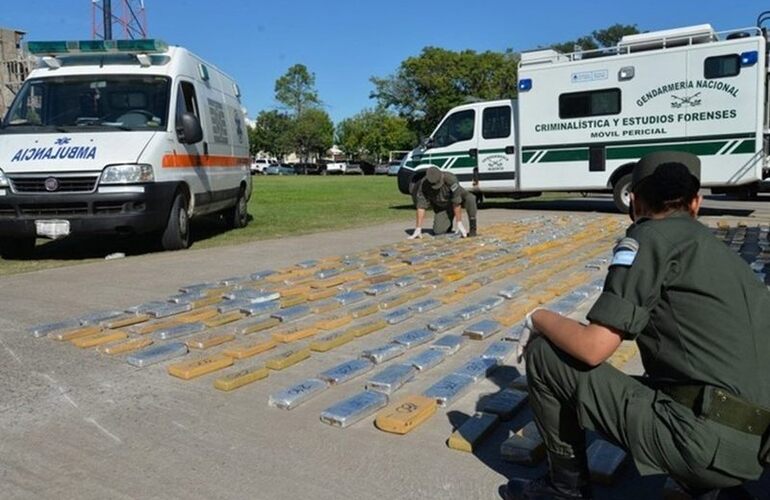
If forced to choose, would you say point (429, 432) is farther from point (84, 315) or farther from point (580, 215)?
point (580, 215)

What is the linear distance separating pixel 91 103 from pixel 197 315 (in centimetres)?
476

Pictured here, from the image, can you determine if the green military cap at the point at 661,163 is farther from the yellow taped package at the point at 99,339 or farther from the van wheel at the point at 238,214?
the van wheel at the point at 238,214

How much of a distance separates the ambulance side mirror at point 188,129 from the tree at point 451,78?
48033mm

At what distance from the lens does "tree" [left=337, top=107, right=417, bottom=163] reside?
8425 centimetres

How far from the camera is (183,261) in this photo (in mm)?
8398

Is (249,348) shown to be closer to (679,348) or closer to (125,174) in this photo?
(679,348)

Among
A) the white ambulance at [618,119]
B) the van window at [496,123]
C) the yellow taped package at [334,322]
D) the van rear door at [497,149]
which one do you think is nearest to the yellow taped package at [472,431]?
the yellow taped package at [334,322]

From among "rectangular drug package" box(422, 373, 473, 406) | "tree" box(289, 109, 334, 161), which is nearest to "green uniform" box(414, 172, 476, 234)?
"rectangular drug package" box(422, 373, 473, 406)

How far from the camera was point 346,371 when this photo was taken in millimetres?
4059

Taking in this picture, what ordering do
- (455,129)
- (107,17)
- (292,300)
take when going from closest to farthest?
(292,300)
(455,129)
(107,17)

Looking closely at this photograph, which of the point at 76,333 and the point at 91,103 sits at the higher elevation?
the point at 91,103

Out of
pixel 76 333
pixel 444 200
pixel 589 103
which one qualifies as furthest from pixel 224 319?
pixel 589 103

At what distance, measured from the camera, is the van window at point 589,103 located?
13748mm

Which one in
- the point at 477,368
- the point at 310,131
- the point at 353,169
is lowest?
the point at 477,368
